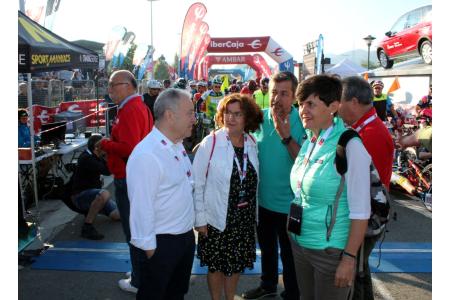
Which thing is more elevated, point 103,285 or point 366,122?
point 366,122

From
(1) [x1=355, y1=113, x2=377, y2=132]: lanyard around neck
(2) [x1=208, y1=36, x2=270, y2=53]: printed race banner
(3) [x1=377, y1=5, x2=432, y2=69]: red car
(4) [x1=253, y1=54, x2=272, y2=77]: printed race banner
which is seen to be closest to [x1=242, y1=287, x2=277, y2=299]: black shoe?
(1) [x1=355, y1=113, x2=377, y2=132]: lanyard around neck

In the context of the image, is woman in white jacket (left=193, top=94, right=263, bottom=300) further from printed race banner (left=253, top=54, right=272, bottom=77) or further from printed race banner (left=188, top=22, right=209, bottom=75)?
printed race banner (left=253, top=54, right=272, bottom=77)

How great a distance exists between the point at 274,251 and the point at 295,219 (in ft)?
4.39

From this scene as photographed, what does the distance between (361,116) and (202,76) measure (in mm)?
30343

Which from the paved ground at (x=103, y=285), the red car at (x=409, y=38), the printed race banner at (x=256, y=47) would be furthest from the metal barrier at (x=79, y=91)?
the paved ground at (x=103, y=285)

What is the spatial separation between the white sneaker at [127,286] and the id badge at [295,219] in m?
2.01

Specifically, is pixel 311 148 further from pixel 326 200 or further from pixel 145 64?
pixel 145 64

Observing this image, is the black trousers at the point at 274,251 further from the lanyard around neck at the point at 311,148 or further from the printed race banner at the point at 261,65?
the printed race banner at the point at 261,65

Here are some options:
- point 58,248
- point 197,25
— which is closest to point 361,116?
point 58,248

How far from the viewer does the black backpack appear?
2.11 meters

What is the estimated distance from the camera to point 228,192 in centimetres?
305

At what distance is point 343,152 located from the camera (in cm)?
210

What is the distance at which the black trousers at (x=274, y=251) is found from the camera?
10.8 ft

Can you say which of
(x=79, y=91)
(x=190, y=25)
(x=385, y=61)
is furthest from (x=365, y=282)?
A: (x=190, y=25)
